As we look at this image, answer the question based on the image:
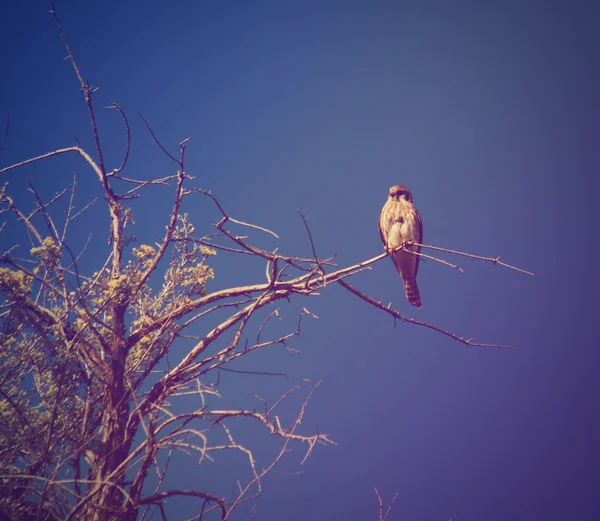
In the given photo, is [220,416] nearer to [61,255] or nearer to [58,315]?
[58,315]

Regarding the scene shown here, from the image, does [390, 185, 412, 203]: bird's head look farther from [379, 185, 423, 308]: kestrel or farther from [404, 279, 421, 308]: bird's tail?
[404, 279, 421, 308]: bird's tail

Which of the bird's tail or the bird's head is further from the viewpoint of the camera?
the bird's head

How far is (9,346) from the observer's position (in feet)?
7.41

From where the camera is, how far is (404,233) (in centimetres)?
475

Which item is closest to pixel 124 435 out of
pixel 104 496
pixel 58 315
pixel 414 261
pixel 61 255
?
pixel 104 496

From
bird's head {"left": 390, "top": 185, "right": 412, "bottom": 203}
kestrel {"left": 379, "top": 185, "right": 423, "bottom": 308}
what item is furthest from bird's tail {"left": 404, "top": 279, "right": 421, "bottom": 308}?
bird's head {"left": 390, "top": 185, "right": 412, "bottom": 203}

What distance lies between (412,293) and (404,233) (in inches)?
29.6

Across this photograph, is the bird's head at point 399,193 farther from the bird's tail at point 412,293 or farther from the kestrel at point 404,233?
the bird's tail at point 412,293

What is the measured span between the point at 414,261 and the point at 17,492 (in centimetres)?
429

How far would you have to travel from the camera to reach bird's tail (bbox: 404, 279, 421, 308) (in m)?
4.78

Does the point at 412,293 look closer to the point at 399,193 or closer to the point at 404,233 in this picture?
the point at 404,233

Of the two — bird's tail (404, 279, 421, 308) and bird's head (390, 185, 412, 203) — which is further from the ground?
bird's head (390, 185, 412, 203)

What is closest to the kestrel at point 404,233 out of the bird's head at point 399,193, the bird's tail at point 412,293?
the bird's tail at point 412,293

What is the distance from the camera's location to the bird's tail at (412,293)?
15.7 feet
